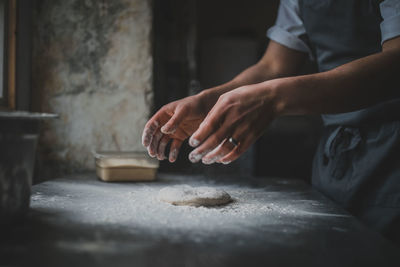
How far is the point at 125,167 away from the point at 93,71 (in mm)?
549

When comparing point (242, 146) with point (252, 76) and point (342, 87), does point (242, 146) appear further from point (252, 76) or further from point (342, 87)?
point (252, 76)

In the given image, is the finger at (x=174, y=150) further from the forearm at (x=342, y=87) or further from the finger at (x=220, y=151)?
the forearm at (x=342, y=87)

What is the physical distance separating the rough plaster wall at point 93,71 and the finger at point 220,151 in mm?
749

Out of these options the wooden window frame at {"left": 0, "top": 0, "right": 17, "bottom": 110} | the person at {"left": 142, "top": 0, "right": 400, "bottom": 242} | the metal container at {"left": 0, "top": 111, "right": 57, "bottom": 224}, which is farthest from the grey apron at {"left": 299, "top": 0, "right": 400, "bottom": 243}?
the wooden window frame at {"left": 0, "top": 0, "right": 17, "bottom": 110}

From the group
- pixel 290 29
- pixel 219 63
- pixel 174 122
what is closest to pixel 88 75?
pixel 174 122

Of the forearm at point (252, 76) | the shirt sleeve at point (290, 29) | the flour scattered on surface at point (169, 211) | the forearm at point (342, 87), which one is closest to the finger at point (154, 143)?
the flour scattered on surface at point (169, 211)

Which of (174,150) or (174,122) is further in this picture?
(174,150)

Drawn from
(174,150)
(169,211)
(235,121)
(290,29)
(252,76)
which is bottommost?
(169,211)

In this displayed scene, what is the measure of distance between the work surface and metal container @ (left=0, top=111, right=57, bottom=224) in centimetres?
4

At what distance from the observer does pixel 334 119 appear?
113cm

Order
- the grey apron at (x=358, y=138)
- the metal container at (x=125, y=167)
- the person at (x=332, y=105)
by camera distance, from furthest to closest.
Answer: the metal container at (x=125, y=167), the grey apron at (x=358, y=138), the person at (x=332, y=105)

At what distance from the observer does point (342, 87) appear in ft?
2.51

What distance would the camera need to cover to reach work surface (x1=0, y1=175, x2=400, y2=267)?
491 millimetres

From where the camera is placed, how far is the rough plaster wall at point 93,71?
1.45 metres
